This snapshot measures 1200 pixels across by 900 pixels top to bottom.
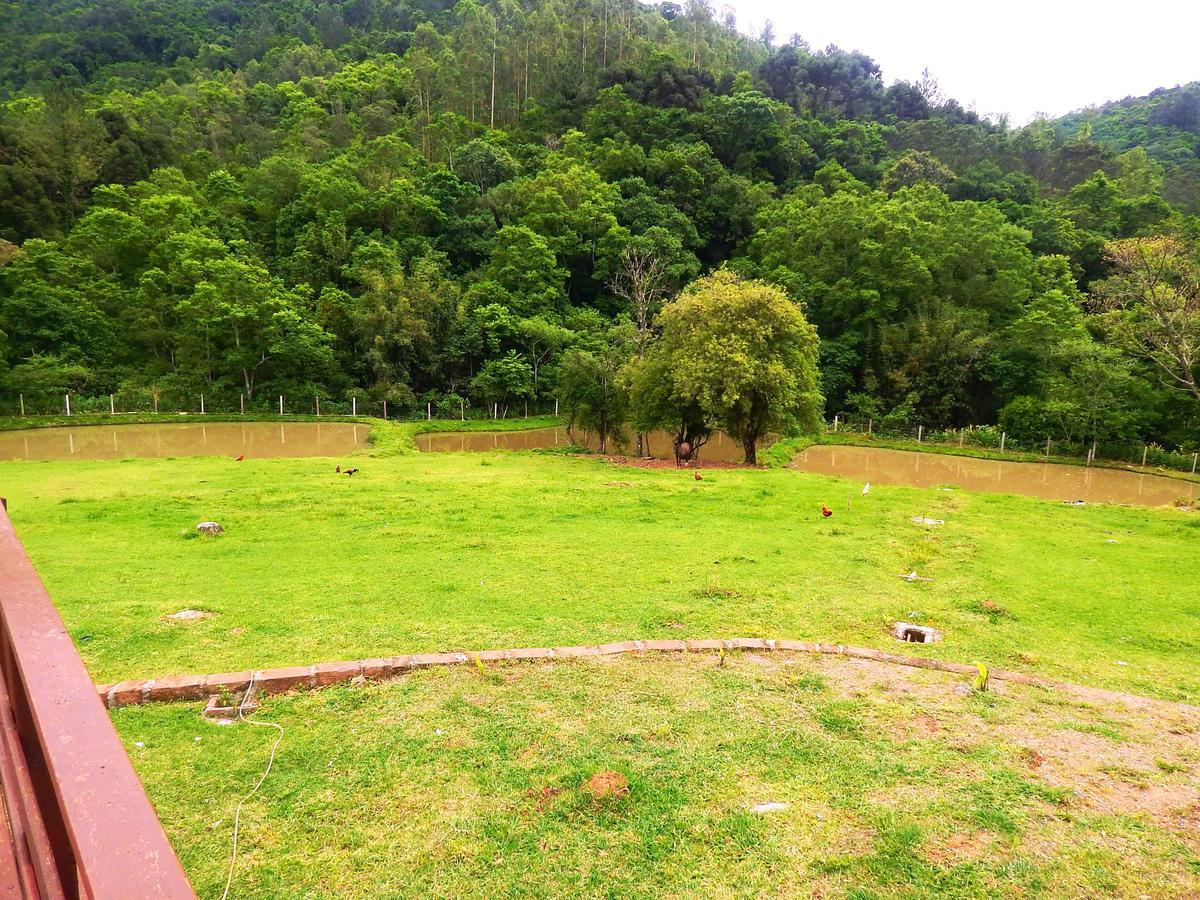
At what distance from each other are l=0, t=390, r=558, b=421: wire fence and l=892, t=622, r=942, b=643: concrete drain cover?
101 feet

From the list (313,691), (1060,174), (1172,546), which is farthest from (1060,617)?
(1060,174)

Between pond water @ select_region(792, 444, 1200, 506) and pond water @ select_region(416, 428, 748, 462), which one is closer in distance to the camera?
pond water @ select_region(792, 444, 1200, 506)

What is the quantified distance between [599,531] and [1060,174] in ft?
232

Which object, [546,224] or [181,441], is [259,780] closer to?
[181,441]

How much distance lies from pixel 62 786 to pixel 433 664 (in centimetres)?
515

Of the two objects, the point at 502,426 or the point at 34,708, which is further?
the point at 502,426

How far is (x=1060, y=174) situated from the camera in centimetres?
6119

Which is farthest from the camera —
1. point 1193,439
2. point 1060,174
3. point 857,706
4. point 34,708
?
point 1060,174

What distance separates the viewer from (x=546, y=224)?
46.7 meters

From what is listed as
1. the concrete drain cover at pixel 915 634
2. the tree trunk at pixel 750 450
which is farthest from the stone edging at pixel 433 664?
the tree trunk at pixel 750 450

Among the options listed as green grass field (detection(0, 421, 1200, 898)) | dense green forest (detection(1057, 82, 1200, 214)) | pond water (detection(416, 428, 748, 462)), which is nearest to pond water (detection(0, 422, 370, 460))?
pond water (detection(416, 428, 748, 462))

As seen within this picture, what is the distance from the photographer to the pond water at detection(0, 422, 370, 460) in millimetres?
23953

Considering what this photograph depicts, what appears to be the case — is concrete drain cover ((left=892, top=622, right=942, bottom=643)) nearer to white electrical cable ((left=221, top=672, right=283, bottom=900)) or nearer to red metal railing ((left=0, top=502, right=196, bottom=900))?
white electrical cable ((left=221, top=672, right=283, bottom=900))

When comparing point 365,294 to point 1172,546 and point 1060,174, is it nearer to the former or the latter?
point 1172,546
